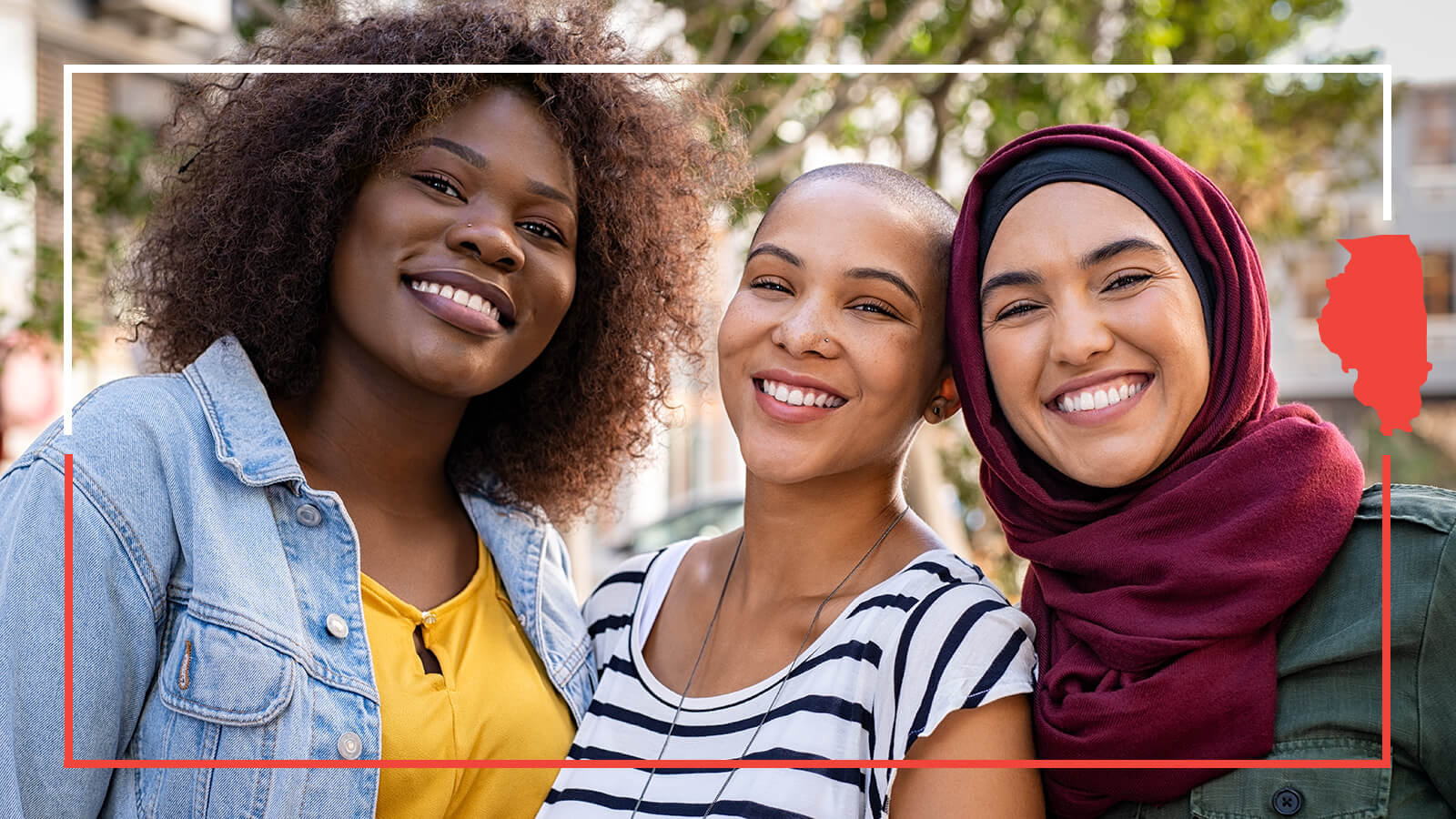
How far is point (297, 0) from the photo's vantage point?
5609 millimetres

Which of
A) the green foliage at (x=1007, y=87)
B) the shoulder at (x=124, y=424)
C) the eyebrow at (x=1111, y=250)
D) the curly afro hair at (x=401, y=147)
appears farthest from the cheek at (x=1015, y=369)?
the green foliage at (x=1007, y=87)

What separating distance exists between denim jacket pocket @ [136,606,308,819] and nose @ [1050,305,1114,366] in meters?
1.49

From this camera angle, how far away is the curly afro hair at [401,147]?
2.66 m

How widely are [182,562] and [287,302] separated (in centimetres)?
65

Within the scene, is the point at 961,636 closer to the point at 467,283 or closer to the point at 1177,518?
the point at 1177,518

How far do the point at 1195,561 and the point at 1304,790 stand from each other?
382 millimetres

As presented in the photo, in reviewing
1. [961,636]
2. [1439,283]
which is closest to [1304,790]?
[961,636]

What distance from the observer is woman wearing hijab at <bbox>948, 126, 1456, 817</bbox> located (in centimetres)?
194

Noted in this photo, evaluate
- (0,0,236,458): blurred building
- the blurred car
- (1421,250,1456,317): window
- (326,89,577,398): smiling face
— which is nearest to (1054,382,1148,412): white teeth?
(326,89,577,398): smiling face

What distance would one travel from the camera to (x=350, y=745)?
7.52ft

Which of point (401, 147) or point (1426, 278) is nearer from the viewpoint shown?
point (401, 147)

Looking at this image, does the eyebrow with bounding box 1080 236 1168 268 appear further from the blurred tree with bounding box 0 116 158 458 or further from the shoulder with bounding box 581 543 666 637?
the blurred tree with bounding box 0 116 158 458

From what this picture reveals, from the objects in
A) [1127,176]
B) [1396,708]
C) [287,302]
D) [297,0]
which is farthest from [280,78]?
[297,0]

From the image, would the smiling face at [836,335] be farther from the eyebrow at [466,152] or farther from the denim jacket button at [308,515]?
the denim jacket button at [308,515]
